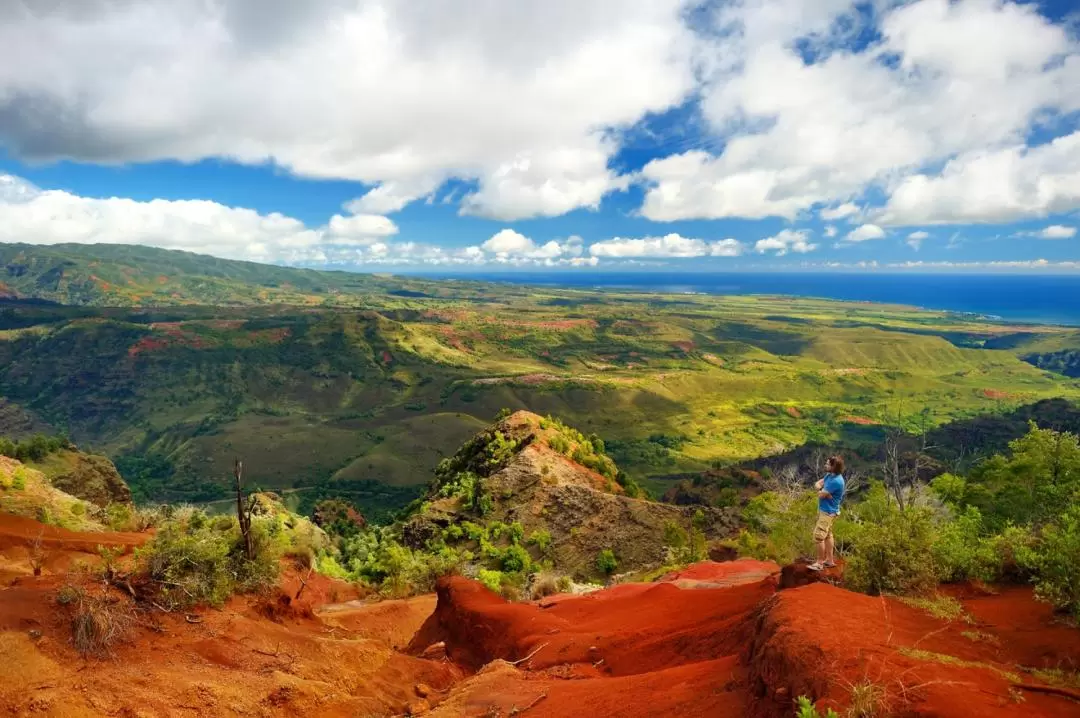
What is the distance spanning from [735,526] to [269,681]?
140 feet

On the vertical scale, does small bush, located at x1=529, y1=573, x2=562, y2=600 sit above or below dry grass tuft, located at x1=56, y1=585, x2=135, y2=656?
below

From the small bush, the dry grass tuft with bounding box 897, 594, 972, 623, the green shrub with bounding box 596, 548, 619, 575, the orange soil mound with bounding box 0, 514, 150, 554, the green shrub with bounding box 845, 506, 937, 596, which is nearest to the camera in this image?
the dry grass tuft with bounding box 897, 594, 972, 623

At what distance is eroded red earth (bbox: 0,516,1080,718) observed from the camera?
7.63m

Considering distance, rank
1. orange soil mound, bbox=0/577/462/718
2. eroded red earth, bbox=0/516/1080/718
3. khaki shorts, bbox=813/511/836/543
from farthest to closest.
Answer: khaki shorts, bbox=813/511/836/543 < orange soil mound, bbox=0/577/462/718 < eroded red earth, bbox=0/516/1080/718

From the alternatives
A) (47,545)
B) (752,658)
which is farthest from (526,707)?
(47,545)

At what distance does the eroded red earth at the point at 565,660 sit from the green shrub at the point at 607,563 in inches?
791

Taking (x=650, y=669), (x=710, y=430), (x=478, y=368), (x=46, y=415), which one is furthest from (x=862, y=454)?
(x=46, y=415)

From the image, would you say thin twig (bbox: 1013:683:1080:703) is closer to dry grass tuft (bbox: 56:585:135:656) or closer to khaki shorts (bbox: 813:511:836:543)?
khaki shorts (bbox: 813:511:836:543)

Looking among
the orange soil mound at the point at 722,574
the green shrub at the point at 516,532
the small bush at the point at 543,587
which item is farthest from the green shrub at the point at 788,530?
the green shrub at the point at 516,532

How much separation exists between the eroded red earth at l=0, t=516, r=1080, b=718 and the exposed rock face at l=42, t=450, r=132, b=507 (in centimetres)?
2467

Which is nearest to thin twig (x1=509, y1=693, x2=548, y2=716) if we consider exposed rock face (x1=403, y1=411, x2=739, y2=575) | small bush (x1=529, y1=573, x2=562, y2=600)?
small bush (x1=529, y1=573, x2=562, y2=600)

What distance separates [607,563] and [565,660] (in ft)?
79.1

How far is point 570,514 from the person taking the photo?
40.9 meters

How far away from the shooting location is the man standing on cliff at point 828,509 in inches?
498
